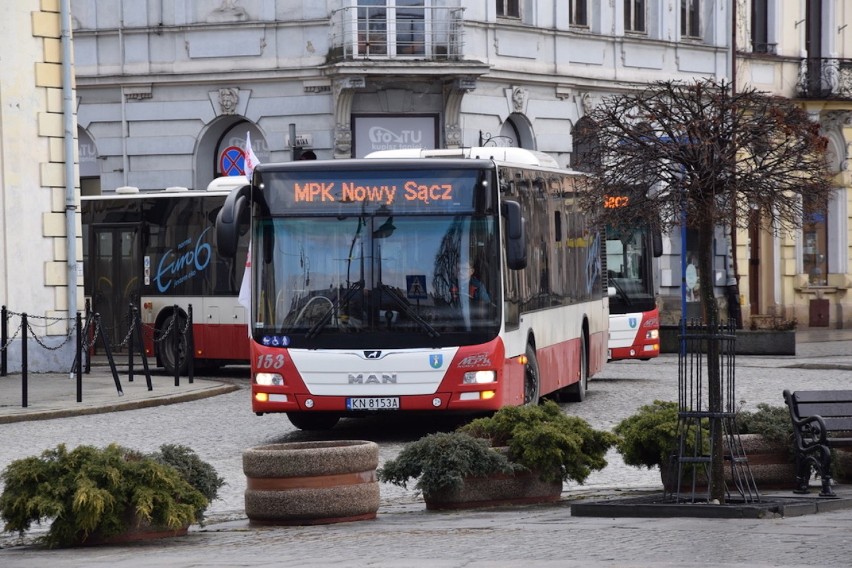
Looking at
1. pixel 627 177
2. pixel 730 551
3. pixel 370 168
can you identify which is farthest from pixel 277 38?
pixel 730 551

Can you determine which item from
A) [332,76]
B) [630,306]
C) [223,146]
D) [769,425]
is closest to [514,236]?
[769,425]

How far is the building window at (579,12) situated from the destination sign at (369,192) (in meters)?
23.3

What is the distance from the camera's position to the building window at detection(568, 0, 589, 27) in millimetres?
40844

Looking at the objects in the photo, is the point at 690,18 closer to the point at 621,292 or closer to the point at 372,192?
the point at 621,292

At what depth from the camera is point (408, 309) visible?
17.8m

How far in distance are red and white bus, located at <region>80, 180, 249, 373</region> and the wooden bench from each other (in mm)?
14583

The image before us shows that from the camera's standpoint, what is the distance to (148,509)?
10828 mm

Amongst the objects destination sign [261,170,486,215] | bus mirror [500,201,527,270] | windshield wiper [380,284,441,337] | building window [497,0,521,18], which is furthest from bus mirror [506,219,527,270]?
building window [497,0,521,18]

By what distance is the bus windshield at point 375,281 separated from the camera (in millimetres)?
17797

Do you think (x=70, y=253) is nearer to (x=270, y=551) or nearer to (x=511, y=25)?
(x=511, y=25)

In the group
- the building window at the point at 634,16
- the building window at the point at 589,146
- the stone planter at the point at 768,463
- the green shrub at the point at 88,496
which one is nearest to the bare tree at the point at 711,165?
the building window at the point at 589,146

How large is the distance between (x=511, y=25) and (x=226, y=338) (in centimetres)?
1319

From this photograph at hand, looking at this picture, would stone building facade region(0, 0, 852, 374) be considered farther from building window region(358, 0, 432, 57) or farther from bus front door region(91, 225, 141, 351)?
bus front door region(91, 225, 141, 351)

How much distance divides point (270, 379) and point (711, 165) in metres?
7.31
